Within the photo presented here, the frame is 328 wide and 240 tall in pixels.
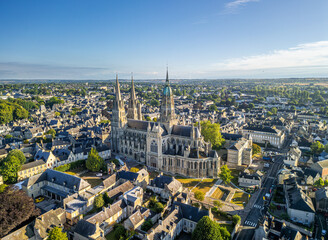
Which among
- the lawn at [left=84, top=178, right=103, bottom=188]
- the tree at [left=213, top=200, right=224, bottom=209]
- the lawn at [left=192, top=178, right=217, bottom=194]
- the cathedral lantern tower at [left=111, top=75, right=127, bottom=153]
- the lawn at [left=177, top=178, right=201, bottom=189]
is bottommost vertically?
the lawn at [left=192, top=178, right=217, bottom=194]

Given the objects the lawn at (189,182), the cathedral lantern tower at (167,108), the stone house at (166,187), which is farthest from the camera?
the cathedral lantern tower at (167,108)

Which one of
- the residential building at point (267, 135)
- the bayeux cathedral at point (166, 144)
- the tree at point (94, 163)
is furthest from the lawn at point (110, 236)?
the residential building at point (267, 135)

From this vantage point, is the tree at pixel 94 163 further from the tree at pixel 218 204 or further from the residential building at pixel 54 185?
the tree at pixel 218 204

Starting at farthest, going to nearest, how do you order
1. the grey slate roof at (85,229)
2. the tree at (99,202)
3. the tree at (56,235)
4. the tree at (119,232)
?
the tree at (99,202), the tree at (119,232), the grey slate roof at (85,229), the tree at (56,235)

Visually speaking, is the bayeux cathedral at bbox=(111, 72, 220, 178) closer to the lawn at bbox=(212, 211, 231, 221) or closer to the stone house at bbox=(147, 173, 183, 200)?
the stone house at bbox=(147, 173, 183, 200)

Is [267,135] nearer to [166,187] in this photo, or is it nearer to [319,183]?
[319,183]

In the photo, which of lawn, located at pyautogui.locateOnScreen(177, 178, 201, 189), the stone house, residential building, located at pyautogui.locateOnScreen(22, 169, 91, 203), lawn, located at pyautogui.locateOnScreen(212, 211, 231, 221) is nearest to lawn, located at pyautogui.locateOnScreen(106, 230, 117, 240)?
residential building, located at pyautogui.locateOnScreen(22, 169, 91, 203)

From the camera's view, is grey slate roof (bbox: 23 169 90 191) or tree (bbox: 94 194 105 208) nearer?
tree (bbox: 94 194 105 208)
